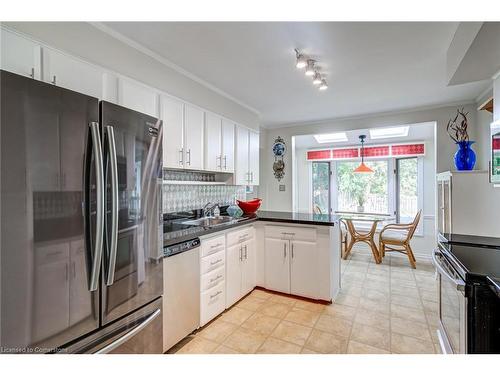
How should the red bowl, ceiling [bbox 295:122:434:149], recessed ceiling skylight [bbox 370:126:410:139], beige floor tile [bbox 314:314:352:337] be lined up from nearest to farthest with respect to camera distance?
1. beige floor tile [bbox 314:314:352:337]
2. the red bowl
3. ceiling [bbox 295:122:434:149]
4. recessed ceiling skylight [bbox 370:126:410:139]

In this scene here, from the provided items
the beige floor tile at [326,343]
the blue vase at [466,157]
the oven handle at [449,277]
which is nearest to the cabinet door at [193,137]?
the beige floor tile at [326,343]

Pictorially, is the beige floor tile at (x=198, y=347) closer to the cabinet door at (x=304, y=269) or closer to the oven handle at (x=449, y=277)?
the cabinet door at (x=304, y=269)

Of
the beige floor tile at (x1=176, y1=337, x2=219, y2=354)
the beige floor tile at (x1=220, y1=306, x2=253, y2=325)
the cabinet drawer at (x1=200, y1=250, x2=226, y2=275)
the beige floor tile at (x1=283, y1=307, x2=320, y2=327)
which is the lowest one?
the beige floor tile at (x1=283, y1=307, x2=320, y2=327)

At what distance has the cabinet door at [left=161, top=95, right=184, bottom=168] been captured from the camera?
7.45 ft

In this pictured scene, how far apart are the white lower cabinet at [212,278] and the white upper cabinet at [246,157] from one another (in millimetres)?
1186

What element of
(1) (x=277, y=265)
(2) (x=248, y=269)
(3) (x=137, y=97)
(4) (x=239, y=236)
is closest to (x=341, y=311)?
(1) (x=277, y=265)

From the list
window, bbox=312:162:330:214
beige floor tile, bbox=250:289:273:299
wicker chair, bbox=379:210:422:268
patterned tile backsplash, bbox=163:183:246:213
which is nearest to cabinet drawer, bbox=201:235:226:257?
patterned tile backsplash, bbox=163:183:246:213

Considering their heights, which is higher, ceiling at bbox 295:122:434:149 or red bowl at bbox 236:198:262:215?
ceiling at bbox 295:122:434:149

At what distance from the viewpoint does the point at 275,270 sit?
2973 mm

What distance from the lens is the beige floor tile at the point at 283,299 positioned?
2.77 metres

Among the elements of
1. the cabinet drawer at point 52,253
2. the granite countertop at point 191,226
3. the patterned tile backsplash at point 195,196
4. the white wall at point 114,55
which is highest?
the white wall at point 114,55

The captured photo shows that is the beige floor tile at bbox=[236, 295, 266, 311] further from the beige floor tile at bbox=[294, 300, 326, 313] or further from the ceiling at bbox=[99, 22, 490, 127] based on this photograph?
→ the ceiling at bbox=[99, 22, 490, 127]

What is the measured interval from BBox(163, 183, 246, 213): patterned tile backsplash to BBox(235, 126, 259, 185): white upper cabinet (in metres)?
0.28

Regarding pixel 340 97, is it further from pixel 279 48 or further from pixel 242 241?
pixel 242 241
